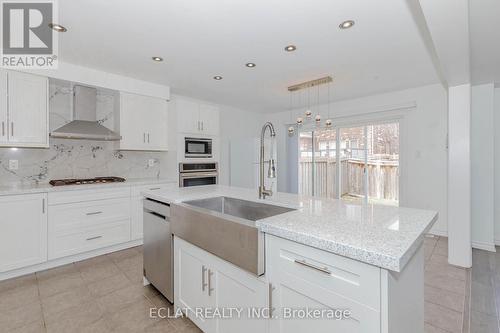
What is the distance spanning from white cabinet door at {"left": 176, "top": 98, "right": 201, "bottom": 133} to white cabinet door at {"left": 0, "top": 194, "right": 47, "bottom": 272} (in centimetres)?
198

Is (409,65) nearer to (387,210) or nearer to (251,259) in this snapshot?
(387,210)

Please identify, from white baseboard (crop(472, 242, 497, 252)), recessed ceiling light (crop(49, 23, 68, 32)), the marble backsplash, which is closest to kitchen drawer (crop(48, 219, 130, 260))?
the marble backsplash

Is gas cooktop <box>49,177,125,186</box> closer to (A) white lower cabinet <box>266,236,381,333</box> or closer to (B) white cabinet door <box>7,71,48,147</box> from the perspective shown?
(B) white cabinet door <box>7,71,48,147</box>

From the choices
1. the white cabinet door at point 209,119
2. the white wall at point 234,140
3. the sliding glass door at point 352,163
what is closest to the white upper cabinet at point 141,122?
the white cabinet door at point 209,119

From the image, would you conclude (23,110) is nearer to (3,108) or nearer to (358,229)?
(3,108)

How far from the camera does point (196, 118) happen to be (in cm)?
402

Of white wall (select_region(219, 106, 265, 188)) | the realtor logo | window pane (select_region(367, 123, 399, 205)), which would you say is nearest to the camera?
the realtor logo

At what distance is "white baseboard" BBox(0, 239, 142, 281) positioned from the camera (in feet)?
8.13

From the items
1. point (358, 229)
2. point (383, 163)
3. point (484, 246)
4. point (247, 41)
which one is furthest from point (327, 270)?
point (383, 163)

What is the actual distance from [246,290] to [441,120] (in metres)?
4.05

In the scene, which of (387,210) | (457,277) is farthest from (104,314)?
(457,277)

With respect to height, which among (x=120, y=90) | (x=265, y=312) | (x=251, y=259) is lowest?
(x=265, y=312)

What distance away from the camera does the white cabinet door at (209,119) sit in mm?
4113

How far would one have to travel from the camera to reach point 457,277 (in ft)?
8.04
